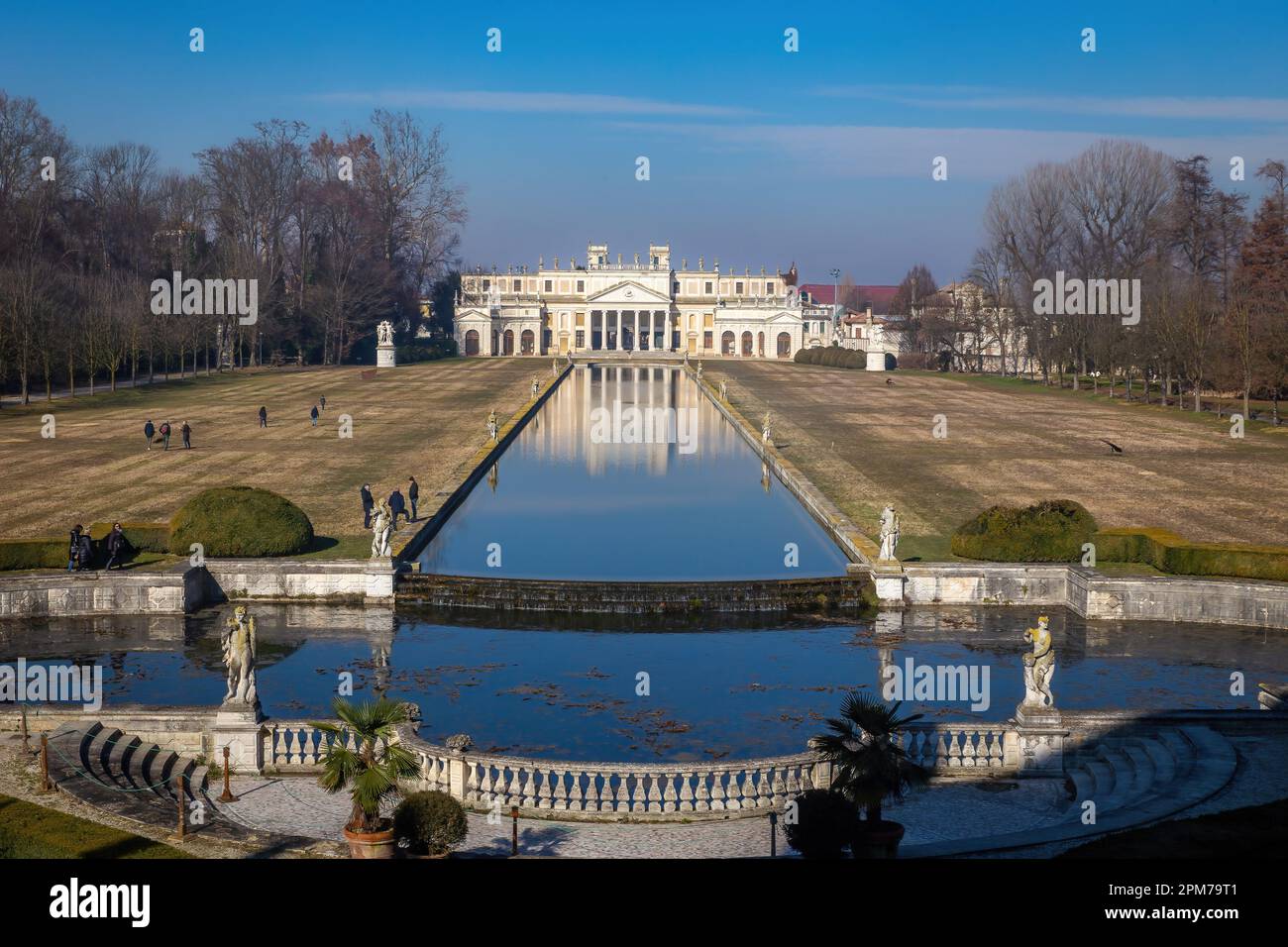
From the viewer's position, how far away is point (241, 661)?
17.9m

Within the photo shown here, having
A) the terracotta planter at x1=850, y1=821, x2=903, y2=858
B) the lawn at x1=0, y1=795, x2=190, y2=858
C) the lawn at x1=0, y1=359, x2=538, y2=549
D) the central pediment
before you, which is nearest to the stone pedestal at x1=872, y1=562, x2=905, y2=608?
the lawn at x1=0, y1=359, x2=538, y2=549

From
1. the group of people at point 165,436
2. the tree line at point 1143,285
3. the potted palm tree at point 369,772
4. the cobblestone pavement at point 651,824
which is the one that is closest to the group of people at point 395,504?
the group of people at point 165,436

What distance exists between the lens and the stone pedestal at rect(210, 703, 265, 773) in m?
17.7

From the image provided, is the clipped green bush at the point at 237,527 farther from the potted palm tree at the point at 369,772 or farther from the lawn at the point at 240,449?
the potted palm tree at the point at 369,772

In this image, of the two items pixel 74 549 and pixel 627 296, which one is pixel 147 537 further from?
pixel 627 296

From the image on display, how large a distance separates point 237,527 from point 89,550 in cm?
295

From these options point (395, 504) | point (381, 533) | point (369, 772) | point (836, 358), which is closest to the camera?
point (369, 772)

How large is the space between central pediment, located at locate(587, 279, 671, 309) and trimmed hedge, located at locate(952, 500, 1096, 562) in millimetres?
128734

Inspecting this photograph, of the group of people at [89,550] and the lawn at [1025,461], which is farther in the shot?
the lawn at [1025,461]

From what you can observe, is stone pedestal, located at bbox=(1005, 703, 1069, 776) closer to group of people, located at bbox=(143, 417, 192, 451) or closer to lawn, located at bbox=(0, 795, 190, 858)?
lawn, located at bbox=(0, 795, 190, 858)

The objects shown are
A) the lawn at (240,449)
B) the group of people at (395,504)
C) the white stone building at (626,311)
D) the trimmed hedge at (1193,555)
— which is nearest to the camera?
the trimmed hedge at (1193,555)

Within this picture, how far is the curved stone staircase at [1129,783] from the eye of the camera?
14359 mm

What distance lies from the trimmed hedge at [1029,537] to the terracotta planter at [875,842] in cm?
1757

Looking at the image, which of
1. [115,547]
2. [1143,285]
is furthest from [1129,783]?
[1143,285]
